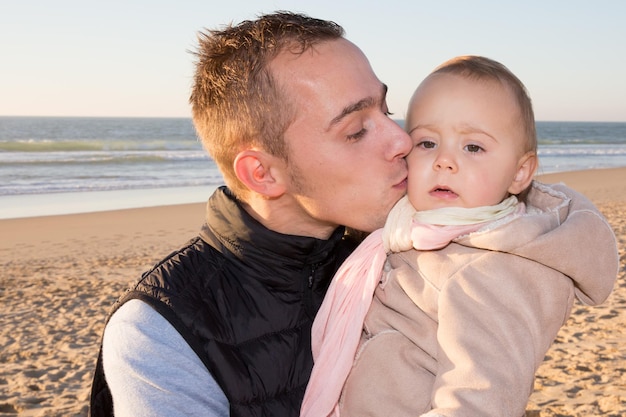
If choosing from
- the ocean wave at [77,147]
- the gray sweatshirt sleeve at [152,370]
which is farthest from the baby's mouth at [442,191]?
the ocean wave at [77,147]

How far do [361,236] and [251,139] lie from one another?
0.66 m

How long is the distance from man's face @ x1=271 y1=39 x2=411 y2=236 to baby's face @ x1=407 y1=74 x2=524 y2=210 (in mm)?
100

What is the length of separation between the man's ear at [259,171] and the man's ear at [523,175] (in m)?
0.87

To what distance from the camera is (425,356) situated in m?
2.16

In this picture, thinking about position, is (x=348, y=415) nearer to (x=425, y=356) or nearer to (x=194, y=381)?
(x=425, y=356)

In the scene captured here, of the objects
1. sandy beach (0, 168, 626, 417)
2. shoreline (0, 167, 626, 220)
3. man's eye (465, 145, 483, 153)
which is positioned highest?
man's eye (465, 145, 483, 153)

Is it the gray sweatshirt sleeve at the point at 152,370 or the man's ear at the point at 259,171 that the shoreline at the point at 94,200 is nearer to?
the man's ear at the point at 259,171

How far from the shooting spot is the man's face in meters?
2.47

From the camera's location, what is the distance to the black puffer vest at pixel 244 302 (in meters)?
2.06

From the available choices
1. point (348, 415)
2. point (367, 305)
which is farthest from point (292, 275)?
point (348, 415)

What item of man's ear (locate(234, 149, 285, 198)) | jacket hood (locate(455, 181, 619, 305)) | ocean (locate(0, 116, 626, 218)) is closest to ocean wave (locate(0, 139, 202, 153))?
ocean (locate(0, 116, 626, 218))

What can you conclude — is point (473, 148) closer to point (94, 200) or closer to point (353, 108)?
point (353, 108)

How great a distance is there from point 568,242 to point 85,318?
6.72 m

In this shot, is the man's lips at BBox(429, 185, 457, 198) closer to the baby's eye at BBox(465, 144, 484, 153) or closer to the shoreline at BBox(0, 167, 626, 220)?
the baby's eye at BBox(465, 144, 484, 153)
